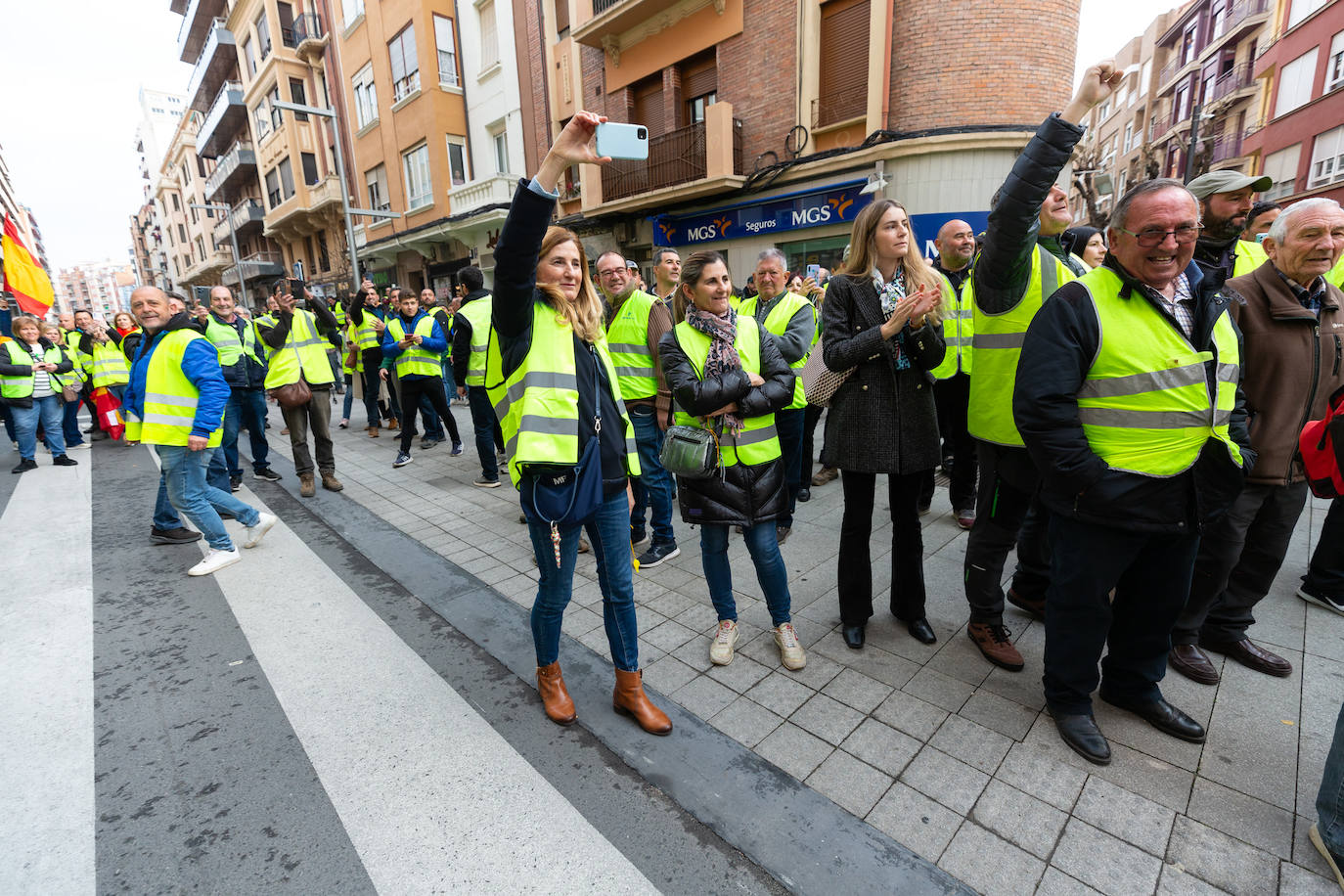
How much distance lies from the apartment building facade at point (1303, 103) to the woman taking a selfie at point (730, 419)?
25.6 metres

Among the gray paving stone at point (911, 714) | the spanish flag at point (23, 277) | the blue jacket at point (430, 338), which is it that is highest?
the spanish flag at point (23, 277)

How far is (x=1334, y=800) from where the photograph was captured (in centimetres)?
189

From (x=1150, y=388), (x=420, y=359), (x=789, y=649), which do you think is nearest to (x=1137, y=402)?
(x=1150, y=388)

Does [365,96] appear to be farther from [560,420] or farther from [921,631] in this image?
[921,631]

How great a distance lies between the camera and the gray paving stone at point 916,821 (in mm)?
2062

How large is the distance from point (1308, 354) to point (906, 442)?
6.00 feet

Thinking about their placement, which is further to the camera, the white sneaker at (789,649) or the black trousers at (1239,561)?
the white sneaker at (789,649)

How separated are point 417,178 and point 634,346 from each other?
2074cm

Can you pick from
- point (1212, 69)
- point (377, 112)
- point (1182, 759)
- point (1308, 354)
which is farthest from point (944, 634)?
point (1212, 69)

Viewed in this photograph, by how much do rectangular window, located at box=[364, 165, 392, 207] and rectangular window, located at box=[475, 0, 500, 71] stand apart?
6.26 metres

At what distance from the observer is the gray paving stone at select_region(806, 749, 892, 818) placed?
7.36 feet

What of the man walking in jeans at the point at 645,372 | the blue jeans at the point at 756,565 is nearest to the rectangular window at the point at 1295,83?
the man walking in jeans at the point at 645,372

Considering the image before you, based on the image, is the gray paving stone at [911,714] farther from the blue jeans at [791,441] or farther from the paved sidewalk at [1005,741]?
the blue jeans at [791,441]

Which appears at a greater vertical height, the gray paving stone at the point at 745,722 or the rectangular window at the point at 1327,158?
the rectangular window at the point at 1327,158
